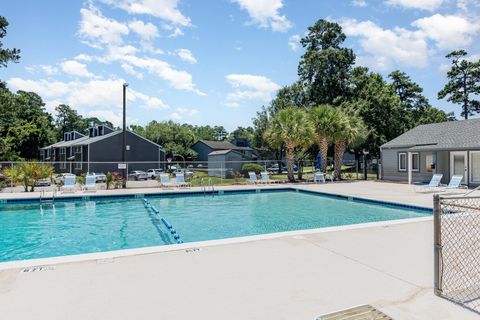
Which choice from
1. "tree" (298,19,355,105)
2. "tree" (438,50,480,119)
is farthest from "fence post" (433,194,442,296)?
"tree" (438,50,480,119)

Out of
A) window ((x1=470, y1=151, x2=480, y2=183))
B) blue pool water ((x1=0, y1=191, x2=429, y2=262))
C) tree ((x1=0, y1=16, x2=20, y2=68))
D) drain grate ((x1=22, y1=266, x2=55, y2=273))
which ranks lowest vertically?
blue pool water ((x1=0, y1=191, x2=429, y2=262))

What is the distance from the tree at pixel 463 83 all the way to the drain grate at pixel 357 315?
40503 mm

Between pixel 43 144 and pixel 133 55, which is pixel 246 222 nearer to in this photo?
pixel 133 55

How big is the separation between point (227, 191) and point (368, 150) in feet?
58.4

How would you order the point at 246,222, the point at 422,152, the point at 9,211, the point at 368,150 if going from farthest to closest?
the point at 368,150 < the point at 422,152 < the point at 9,211 < the point at 246,222

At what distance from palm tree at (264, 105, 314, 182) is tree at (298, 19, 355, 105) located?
1153cm

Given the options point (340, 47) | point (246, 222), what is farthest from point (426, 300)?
point (340, 47)

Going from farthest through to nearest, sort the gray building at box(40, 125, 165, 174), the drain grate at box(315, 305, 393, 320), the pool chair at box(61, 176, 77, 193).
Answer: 1. the gray building at box(40, 125, 165, 174)
2. the pool chair at box(61, 176, 77, 193)
3. the drain grate at box(315, 305, 393, 320)

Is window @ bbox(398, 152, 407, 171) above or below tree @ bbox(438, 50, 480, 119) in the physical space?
below

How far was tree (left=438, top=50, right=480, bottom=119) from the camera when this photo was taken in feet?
117

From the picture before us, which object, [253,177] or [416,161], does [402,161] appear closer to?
[416,161]

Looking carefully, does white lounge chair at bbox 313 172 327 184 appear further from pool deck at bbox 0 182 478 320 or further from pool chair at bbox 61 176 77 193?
pool deck at bbox 0 182 478 320

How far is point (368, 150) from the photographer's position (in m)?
30.9

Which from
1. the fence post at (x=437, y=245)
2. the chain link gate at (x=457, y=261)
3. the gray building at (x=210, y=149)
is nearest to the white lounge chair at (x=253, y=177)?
the chain link gate at (x=457, y=261)
